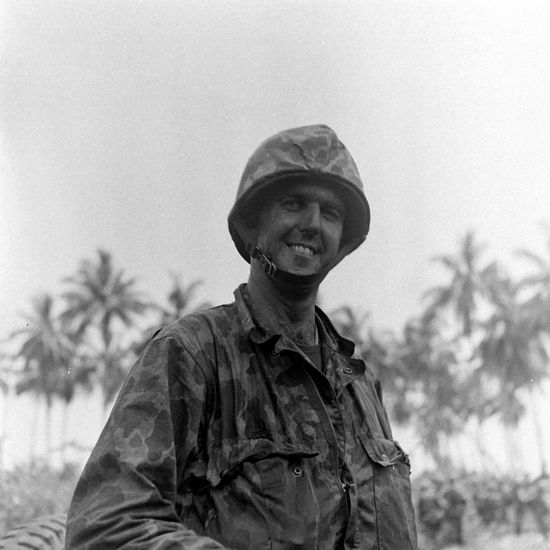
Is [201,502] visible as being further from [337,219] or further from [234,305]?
[337,219]

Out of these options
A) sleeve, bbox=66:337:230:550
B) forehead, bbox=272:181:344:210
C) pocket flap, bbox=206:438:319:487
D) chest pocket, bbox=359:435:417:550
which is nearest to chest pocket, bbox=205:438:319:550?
pocket flap, bbox=206:438:319:487

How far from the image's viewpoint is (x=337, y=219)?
8.93ft

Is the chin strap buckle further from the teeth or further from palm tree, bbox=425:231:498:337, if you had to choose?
palm tree, bbox=425:231:498:337

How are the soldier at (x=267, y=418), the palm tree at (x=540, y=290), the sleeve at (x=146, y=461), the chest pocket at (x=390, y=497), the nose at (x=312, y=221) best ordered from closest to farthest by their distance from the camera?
the sleeve at (x=146, y=461) → the soldier at (x=267, y=418) → the chest pocket at (x=390, y=497) → the nose at (x=312, y=221) → the palm tree at (x=540, y=290)

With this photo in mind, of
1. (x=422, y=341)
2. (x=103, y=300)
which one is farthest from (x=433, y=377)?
(x=103, y=300)

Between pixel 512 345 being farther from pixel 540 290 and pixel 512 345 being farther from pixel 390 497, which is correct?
pixel 390 497

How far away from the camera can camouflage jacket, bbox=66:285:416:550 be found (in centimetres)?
204

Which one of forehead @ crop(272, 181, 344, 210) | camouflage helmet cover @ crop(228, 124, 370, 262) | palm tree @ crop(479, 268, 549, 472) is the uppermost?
palm tree @ crop(479, 268, 549, 472)

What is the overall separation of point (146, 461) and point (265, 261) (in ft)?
2.70

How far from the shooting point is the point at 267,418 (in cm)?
239

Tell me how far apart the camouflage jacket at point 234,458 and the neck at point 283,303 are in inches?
3.7

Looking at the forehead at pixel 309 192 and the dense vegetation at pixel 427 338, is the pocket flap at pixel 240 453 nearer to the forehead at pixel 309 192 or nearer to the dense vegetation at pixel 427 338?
the forehead at pixel 309 192

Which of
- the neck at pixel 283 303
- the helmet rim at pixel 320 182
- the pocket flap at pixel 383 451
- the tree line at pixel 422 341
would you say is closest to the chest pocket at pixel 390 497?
the pocket flap at pixel 383 451

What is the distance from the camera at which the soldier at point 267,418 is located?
6.85ft
